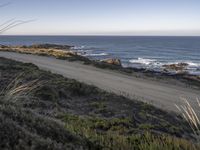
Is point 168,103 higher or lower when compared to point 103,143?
lower

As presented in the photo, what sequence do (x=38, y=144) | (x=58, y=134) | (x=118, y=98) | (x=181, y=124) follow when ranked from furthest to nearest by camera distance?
(x=118, y=98) < (x=181, y=124) < (x=58, y=134) < (x=38, y=144)

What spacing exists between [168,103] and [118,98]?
4.43 meters

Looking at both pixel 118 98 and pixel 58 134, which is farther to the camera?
pixel 118 98

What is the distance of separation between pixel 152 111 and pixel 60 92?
371 centimetres

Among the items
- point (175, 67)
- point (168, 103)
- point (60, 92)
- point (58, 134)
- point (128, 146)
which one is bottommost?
point (175, 67)

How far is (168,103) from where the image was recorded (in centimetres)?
2108

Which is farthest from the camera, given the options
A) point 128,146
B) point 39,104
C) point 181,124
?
point 181,124

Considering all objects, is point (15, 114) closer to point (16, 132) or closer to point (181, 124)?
point (16, 132)

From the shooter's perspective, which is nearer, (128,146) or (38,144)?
(38,144)

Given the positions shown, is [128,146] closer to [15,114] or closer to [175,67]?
[15,114]

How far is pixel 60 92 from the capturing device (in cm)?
1581

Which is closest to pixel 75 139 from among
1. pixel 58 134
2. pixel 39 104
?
pixel 58 134

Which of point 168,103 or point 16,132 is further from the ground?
point 16,132

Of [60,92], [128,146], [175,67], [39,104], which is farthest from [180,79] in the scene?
[128,146]
